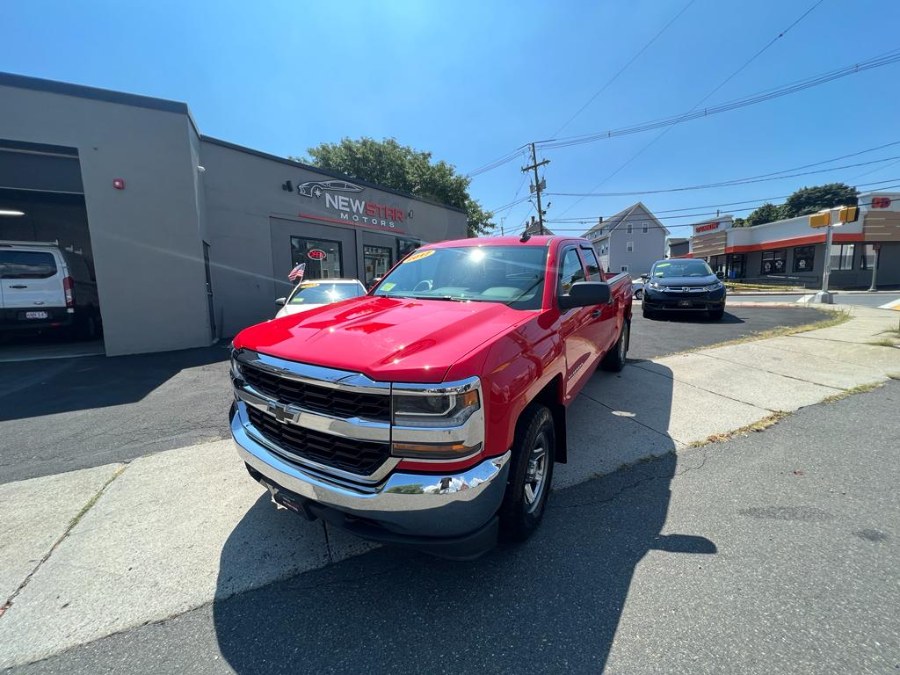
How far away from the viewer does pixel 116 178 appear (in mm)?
7809

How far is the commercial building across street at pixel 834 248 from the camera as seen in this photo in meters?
26.3

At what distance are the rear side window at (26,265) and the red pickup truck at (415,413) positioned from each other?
9.39 m

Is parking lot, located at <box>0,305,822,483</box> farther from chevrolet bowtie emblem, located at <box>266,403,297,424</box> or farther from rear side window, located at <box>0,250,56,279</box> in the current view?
chevrolet bowtie emblem, located at <box>266,403,297,424</box>

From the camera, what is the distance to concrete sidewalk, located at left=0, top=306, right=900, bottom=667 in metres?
2.00

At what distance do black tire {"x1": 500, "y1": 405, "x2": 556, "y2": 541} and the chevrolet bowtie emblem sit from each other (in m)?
1.18

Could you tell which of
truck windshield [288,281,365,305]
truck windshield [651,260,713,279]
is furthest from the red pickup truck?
truck windshield [651,260,713,279]

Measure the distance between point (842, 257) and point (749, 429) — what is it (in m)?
35.2

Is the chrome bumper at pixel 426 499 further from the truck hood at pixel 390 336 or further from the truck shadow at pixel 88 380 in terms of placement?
the truck shadow at pixel 88 380

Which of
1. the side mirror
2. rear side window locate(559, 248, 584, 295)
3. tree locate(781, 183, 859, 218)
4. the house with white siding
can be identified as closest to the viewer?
the side mirror

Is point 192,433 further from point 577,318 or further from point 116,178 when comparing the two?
point 116,178

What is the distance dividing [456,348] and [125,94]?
10094mm

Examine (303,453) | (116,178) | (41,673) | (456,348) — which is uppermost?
(116,178)

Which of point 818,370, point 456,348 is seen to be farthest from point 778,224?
point 456,348

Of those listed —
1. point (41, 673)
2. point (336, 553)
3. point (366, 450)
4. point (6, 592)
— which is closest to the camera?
point (41, 673)
